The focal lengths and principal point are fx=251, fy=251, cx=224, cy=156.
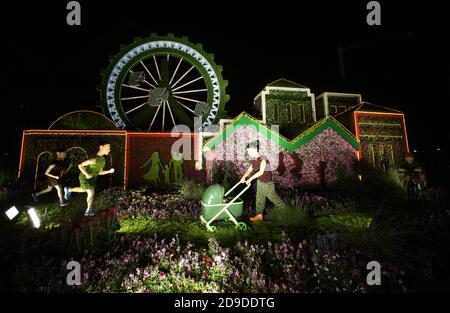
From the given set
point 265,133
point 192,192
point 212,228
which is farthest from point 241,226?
point 265,133

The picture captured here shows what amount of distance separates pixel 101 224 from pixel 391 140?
14380 mm

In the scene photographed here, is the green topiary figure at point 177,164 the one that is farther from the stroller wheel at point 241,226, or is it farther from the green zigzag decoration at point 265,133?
the stroller wheel at point 241,226

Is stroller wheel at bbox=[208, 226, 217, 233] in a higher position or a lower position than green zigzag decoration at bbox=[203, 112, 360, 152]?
lower

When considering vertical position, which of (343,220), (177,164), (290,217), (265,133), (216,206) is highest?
(265,133)

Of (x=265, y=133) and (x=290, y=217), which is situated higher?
(x=265, y=133)

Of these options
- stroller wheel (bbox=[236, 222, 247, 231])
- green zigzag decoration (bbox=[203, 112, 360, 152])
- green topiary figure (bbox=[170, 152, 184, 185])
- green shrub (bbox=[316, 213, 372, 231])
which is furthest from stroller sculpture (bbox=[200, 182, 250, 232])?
green topiary figure (bbox=[170, 152, 184, 185])

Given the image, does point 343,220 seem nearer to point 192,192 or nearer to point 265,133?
point 192,192

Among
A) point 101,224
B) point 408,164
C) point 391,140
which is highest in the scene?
point 391,140

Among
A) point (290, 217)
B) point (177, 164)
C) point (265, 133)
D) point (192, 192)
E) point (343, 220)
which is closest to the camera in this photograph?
point (290, 217)

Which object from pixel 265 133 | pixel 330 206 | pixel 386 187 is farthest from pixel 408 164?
pixel 265 133

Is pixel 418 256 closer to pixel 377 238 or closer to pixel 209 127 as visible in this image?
pixel 377 238

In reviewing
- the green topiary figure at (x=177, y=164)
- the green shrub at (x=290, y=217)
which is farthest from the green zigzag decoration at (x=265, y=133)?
the green shrub at (x=290, y=217)

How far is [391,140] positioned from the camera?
13.6 metres

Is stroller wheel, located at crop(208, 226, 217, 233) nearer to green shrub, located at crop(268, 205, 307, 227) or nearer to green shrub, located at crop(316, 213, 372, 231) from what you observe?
green shrub, located at crop(268, 205, 307, 227)
